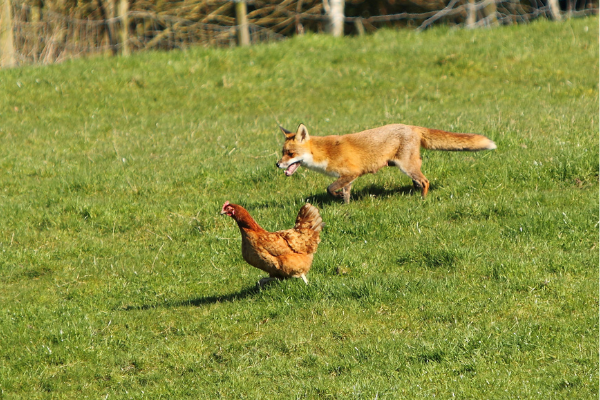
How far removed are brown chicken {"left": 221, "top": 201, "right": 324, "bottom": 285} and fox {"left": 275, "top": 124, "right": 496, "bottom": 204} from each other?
2.15m

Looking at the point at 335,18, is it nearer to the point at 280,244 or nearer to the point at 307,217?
the point at 307,217

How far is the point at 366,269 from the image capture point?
8.43m

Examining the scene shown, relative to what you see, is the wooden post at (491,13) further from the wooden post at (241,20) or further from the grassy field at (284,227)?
the wooden post at (241,20)

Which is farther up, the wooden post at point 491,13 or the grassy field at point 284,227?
the wooden post at point 491,13

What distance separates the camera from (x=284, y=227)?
9.77 meters

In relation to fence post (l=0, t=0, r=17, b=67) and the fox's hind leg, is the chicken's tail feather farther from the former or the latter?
fence post (l=0, t=0, r=17, b=67)

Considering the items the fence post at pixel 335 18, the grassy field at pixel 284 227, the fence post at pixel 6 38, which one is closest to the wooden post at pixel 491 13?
the fence post at pixel 335 18

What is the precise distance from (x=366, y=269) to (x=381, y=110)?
762 cm

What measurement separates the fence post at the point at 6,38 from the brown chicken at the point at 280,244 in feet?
44.2

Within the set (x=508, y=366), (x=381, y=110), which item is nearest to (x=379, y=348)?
(x=508, y=366)

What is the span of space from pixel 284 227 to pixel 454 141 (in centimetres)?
284

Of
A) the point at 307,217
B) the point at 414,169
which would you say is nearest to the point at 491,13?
the point at 414,169

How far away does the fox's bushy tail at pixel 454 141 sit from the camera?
32.7ft

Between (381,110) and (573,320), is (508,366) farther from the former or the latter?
(381,110)
